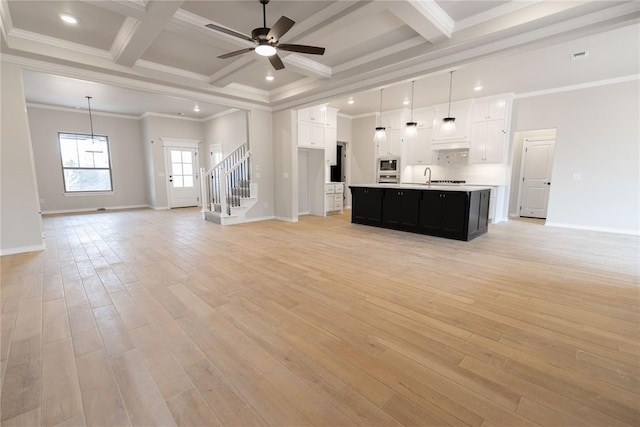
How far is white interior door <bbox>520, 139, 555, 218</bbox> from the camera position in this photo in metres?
7.47

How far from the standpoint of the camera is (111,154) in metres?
8.96

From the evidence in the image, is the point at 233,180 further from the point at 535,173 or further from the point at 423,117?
the point at 535,173

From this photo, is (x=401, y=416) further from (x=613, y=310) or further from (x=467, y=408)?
(x=613, y=310)

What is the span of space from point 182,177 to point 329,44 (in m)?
7.74

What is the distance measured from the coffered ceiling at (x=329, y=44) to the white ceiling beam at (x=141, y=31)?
2 centimetres

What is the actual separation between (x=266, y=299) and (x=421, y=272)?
1.92 meters

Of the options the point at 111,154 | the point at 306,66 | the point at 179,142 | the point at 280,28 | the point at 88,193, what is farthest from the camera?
the point at 179,142

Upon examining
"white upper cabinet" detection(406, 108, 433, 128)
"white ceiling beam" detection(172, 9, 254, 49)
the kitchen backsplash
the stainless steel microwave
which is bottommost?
the kitchen backsplash

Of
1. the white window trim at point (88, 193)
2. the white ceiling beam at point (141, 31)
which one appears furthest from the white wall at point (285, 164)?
the white window trim at point (88, 193)

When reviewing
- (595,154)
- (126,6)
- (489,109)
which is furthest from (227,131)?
(595,154)

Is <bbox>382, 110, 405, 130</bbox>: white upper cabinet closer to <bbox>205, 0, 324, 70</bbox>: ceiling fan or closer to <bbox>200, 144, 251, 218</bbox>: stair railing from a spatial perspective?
<bbox>200, 144, 251, 218</bbox>: stair railing

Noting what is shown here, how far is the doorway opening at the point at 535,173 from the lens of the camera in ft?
24.5

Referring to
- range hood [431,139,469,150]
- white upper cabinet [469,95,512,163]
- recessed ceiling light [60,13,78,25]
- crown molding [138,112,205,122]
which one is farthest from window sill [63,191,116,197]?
white upper cabinet [469,95,512,163]

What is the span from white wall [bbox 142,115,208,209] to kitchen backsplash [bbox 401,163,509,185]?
7.86m
